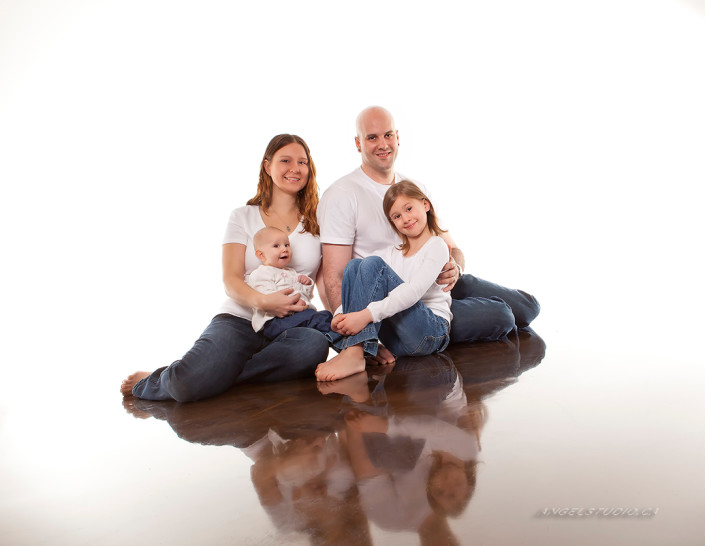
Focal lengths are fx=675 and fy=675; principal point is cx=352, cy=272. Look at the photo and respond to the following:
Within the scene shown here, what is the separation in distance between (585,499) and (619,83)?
234 inches

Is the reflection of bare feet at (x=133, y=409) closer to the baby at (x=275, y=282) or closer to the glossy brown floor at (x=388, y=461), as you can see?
the glossy brown floor at (x=388, y=461)

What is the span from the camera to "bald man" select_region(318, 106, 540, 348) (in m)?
2.72

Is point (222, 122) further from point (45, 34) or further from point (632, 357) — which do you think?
point (632, 357)

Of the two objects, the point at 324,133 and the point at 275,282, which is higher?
the point at 324,133

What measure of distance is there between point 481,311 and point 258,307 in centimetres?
94

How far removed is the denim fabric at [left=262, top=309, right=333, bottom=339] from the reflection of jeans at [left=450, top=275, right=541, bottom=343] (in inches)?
22.6

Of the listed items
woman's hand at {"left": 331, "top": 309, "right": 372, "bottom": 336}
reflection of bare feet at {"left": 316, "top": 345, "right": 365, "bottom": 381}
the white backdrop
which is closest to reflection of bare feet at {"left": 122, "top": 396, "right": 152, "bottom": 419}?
reflection of bare feet at {"left": 316, "top": 345, "right": 365, "bottom": 381}

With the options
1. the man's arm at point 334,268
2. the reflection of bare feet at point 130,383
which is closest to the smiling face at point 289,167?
the man's arm at point 334,268

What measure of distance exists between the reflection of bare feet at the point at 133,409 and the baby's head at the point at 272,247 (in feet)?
2.27

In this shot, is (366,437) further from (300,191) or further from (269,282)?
(300,191)

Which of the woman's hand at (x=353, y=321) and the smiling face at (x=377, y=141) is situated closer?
the woman's hand at (x=353, y=321)

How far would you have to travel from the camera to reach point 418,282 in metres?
2.44

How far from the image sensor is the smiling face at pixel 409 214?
256 cm

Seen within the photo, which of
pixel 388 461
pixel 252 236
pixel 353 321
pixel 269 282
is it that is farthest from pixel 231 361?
pixel 388 461
